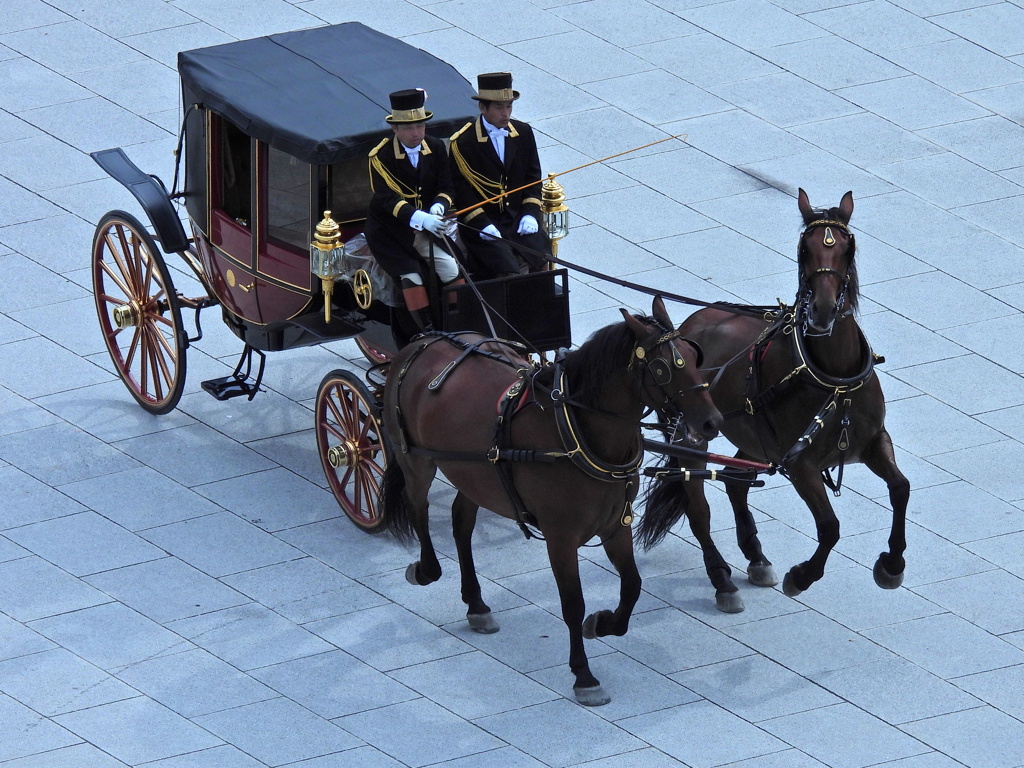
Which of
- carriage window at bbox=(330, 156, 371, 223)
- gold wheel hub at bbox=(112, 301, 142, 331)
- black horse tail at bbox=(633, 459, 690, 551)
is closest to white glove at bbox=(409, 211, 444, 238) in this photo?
carriage window at bbox=(330, 156, 371, 223)

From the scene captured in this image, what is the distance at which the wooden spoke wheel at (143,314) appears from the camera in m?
10.8

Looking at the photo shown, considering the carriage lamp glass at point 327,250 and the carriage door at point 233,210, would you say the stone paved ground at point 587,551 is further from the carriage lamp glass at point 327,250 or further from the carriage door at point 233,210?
the carriage lamp glass at point 327,250

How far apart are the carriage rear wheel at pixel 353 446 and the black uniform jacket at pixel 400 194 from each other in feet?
2.35

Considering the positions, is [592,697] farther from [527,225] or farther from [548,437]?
[527,225]

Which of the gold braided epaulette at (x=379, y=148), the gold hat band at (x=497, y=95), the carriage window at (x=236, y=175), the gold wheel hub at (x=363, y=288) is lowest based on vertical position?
the gold wheel hub at (x=363, y=288)

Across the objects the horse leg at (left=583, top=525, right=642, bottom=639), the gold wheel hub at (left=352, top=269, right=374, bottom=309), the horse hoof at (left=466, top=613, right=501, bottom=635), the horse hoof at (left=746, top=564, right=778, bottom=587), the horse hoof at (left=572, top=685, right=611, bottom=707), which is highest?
the gold wheel hub at (left=352, top=269, right=374, bottom=309)

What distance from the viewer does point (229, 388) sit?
11.0 metres

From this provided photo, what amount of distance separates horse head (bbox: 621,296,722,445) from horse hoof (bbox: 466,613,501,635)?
6.01 feet

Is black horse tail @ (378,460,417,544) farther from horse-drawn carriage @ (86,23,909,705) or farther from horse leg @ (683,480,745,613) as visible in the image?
horse leg @ (683,480,745,613)

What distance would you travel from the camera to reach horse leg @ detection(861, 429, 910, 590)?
28.6 feet

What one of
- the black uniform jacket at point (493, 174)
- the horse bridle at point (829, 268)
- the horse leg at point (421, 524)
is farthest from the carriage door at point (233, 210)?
the horse bridle at point (829, 268)

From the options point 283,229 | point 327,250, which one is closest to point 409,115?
point 327,250

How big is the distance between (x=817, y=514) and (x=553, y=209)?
2.24 metres

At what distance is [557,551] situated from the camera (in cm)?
841
